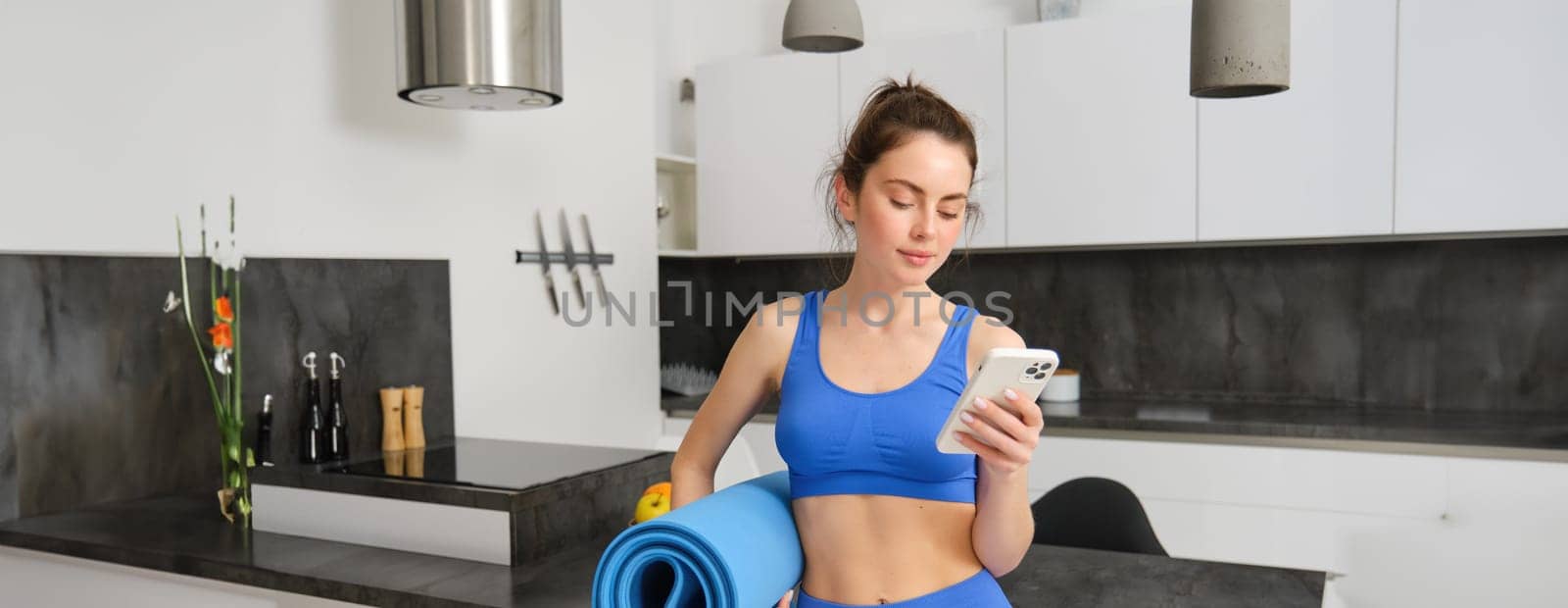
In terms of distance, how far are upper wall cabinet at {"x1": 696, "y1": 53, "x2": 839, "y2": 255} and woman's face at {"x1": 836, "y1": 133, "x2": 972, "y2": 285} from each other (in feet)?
7.89

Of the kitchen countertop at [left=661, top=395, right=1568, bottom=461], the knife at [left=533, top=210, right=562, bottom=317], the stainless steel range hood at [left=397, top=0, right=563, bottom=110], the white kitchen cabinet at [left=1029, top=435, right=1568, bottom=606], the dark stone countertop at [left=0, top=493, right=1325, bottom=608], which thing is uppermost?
the stainless steel range hood at [left=397, top=0, right=563, bottom=110]

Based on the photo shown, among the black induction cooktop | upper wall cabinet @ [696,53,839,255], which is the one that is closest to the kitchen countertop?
upper wall cabinet @ [696,53,839,255]

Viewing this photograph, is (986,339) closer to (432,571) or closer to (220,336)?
→ (432,571)

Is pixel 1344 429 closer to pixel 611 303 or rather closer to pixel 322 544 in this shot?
pixel 611 303

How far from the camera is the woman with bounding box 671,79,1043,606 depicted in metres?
1.11

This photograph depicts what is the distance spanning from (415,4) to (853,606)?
1672 mm

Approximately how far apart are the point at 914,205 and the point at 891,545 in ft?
1.15

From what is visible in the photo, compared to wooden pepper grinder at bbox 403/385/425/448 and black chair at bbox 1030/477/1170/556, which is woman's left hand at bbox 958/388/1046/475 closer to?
black chair at bbox 1030/477/1170/556

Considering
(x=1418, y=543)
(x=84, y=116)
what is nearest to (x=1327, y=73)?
(x=1418, y=543)

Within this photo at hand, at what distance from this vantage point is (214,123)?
7.37ft

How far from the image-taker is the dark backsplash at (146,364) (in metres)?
2.02

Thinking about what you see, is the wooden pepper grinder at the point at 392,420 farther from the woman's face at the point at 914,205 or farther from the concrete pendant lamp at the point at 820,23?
the woman's face at the point at 914,205

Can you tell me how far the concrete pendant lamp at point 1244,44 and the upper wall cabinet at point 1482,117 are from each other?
1.52 m

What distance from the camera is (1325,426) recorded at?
2814 millimetres
